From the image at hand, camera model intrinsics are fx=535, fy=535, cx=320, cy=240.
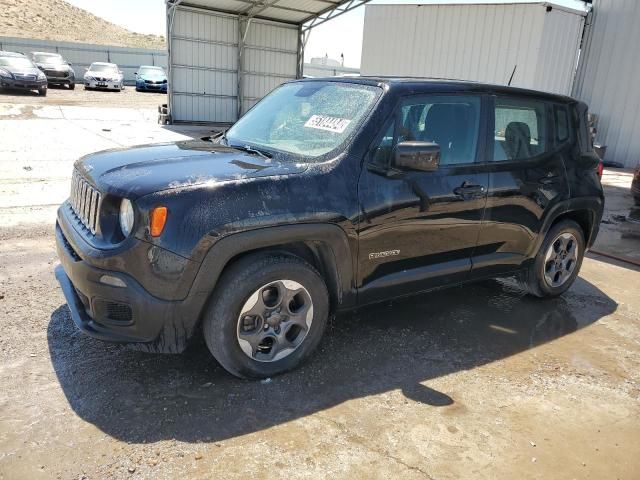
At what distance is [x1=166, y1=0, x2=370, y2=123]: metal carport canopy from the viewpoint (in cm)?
1655

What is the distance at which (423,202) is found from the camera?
3.60 meters

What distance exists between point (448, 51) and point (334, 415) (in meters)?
13.8

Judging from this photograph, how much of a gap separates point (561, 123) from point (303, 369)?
122 inches

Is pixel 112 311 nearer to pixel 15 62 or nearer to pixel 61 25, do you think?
pixel 15 62

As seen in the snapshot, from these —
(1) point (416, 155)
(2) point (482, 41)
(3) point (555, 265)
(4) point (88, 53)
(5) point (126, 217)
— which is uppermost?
(4) point (88, 53)

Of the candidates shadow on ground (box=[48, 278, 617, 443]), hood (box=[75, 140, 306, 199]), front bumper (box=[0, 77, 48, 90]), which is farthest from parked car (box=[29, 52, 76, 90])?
hood (box=[75, 140, 306, 199])

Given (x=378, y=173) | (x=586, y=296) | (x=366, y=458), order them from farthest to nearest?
(x=586, y=296)
(x=378, y=173)
(x=366, y=458)

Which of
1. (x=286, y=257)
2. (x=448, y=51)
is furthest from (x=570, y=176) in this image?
(x=448, y=51)

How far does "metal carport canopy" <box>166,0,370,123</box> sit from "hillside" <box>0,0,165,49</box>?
4853 centimetres

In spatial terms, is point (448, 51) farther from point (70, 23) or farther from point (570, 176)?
point (70, 23)

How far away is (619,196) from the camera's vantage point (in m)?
10.4

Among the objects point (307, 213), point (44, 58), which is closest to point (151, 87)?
point (44, 58)

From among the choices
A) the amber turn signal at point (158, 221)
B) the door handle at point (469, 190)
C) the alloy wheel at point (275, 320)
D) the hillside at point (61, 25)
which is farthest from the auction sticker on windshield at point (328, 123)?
the hillside at point (61, 25)

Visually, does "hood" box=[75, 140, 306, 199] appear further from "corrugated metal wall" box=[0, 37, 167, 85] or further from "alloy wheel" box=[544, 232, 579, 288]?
"corrugated metal wall" box=[0, 37, 167, 85]
